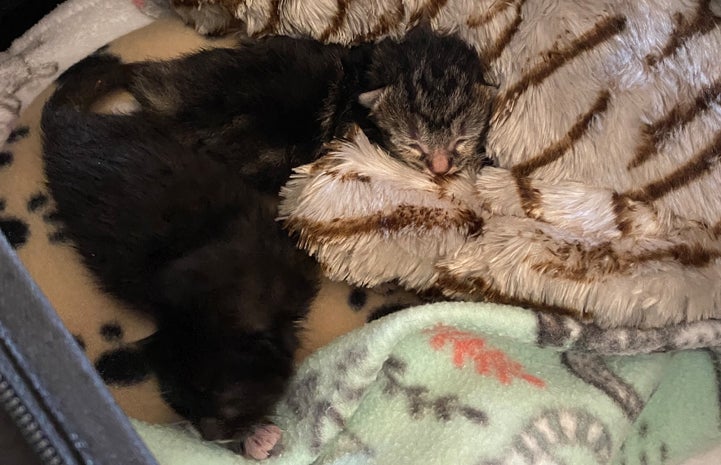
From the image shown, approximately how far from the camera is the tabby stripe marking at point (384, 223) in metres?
1.19

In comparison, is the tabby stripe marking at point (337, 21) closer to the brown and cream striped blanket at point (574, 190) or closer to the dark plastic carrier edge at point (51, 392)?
the brown and cream striped blanket at point (574, 190)

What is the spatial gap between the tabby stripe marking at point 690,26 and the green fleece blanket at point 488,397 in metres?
0.48

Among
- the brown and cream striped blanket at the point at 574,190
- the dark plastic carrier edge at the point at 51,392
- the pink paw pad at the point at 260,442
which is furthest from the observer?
the brown and cream striped blanket at the point at 574,190

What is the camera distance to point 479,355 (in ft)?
3.74

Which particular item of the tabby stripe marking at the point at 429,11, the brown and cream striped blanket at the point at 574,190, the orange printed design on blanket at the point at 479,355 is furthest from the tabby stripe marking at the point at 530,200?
the tabby stripe marking at the point at 429,11

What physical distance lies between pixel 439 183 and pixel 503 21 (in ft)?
1.09

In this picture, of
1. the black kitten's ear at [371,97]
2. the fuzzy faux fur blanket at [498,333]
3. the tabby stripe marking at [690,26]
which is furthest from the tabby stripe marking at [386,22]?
the tabby stripe marking at [690,26]

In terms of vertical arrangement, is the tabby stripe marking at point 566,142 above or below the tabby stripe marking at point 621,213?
above

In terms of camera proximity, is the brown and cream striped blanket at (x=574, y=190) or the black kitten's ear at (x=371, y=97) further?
the black kitten's ear at (x=371, y=97)

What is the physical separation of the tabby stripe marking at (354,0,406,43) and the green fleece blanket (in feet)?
1.98

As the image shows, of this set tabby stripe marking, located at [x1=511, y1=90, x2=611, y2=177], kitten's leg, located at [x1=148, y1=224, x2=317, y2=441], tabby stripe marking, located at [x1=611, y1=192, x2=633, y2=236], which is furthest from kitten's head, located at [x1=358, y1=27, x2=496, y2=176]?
kitten's leg, located at [x1=148, y1=224, x2=317, y2=441]

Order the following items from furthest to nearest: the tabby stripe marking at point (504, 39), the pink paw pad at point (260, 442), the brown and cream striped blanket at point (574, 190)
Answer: the tabby stripe marking at point (504, 39) → the brown and cream striped blanket at point (574, 190) → the pink paw pad at point (260, 442)

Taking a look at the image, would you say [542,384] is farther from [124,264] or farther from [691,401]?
[124,264]

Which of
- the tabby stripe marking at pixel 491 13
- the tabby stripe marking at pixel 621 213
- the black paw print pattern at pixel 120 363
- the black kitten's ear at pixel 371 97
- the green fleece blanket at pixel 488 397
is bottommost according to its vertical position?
the green fleece blanket at pixel 488 397
